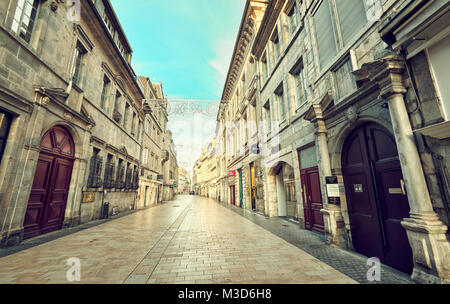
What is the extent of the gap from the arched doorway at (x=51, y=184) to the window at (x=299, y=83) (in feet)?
34.1

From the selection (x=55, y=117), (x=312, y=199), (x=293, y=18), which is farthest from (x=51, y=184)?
(x=293, y=18)

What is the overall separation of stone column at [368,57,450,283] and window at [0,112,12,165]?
9.48 metres

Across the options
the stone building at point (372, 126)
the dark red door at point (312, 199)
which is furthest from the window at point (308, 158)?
the dark red door at point (312, 199)

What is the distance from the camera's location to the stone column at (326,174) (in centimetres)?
522

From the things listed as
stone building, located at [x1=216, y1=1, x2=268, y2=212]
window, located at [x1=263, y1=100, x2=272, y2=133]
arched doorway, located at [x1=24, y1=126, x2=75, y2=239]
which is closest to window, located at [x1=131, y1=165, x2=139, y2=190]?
arched doorway, located at [x1=24, y1=126, x2=75, y2=239]

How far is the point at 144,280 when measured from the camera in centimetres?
316

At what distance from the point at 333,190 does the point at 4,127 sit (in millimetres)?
9729

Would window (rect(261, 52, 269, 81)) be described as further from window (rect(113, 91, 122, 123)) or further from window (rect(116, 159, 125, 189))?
window (rect(116, 159, 125, 189))

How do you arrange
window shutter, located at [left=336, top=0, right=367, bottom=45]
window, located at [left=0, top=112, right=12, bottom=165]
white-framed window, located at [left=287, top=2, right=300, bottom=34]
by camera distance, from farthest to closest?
white-framed window, located at [left=287, top=2, right=300, bottom=34]
window, located at [left=0, top=112, right=12, bottom=165]
window shutter, located at [left=336, top=0, right=367, bottom=45]

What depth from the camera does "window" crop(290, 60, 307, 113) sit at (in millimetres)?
8320

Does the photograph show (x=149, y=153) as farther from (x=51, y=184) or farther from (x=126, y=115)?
(x=51, y=184)

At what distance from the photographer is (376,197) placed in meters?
4.43

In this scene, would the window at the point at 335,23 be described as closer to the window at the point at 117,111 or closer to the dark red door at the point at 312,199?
the dark red door at the point at 312,199
